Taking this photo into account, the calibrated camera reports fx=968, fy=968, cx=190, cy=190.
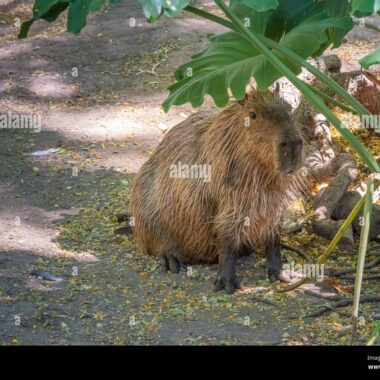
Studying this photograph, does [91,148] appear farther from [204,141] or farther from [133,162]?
[204,141]

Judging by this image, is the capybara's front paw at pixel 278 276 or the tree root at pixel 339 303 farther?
the capybara's front paw at pixel 278 276

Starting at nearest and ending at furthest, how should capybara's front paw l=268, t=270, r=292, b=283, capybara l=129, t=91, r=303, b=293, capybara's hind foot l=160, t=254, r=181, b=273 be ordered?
capybara l=129, t=91, r=303, b=293 < capybara's front paw l=268, t=270, r=292, b=283 < capybara's hind foot l=160, t=254, r=181, b=273

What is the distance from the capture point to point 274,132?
5.87 m

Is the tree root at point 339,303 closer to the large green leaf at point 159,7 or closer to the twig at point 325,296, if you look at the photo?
the twig at point 325,296

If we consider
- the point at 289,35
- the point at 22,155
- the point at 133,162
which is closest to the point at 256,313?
the point at 289,35

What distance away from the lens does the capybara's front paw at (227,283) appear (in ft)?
19.6

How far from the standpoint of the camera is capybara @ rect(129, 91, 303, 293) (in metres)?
5.95

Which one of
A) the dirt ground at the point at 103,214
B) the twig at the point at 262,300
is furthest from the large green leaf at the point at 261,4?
the twig at the point at 262,300

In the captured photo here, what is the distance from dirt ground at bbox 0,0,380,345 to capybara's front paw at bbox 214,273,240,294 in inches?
2.3

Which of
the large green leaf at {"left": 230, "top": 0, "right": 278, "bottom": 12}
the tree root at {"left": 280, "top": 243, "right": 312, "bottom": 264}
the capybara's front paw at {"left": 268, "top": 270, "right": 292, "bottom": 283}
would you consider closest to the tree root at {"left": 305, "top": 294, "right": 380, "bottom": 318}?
the capybara's front paw at {"left": 268, "top": 270, "right": 292, "bottom": 283}

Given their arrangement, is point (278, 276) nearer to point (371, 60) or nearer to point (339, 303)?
point (339, 303)

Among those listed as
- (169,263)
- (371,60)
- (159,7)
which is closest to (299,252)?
(169,263)

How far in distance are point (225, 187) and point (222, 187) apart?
0.02 m

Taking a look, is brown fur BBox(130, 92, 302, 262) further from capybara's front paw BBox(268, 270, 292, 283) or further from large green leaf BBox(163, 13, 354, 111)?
large green leaf BBox(163, 13, 354, 111)
